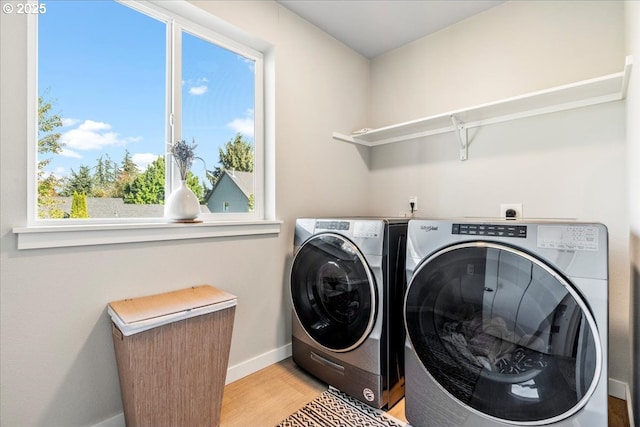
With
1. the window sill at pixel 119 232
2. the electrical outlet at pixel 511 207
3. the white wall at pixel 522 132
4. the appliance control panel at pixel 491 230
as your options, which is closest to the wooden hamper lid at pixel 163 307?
the window sill at pixel 119 232

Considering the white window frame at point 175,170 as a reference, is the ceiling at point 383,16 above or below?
above

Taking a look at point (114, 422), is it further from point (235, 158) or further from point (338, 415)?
point (235, 158)

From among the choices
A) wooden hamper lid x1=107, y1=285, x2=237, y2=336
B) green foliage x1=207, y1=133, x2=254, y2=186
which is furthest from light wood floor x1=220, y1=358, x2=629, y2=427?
green foliage x1=207, y1=133, x2=254, y2=186

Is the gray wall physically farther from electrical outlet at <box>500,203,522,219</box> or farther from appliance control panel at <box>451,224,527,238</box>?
appliance control panel at <box>451,224,527,238</box>

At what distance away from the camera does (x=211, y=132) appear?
181 cm

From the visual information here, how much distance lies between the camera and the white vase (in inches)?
60.0

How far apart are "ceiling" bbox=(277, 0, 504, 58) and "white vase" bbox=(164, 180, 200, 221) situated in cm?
141

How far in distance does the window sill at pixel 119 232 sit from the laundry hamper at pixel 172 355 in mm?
292

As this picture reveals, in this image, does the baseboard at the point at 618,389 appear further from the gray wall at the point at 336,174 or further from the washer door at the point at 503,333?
the washer door at the point at 503,333

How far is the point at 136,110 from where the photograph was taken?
153 cm

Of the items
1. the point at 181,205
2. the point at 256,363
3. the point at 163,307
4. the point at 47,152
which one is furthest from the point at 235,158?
the point at 256,363

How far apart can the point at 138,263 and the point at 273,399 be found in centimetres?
99

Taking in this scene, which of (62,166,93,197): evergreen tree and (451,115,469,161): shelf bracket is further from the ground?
(451,115,469,161): shelf bracket

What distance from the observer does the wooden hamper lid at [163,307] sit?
111 centimetres
